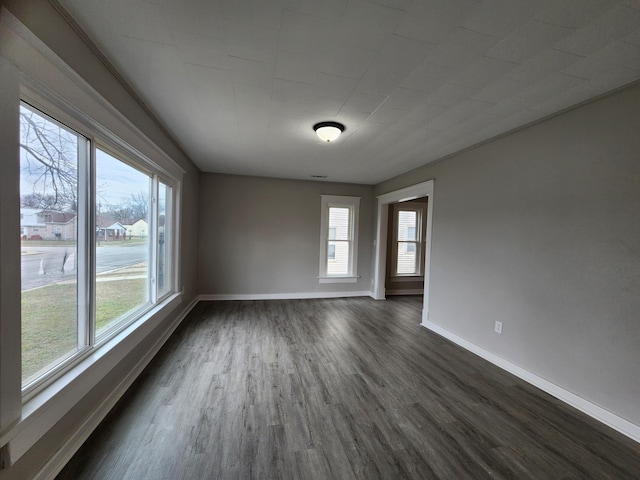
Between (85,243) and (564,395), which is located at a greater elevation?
(85,243)

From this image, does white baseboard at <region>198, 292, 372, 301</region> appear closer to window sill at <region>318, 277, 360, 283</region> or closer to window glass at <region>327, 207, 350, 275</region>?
window sill at <region>318, 277, 360, 283</region>

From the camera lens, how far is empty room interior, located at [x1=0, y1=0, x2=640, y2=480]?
4.27ft

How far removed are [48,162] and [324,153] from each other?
2.78 metres

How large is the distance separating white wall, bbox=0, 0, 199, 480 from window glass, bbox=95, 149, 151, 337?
0.28m

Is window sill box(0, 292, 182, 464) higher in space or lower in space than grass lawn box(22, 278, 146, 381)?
lower

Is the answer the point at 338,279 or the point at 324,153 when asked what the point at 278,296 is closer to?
the point at 338,279

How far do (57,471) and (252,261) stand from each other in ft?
12.6

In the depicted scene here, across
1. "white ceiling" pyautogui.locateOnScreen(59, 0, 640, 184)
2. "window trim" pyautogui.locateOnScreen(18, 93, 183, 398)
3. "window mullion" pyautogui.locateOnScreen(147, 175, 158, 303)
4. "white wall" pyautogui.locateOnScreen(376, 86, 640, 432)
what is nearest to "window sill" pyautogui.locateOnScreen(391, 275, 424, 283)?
"white wall" pyautogui.locateOnScreen(376, 86, 640, 432)

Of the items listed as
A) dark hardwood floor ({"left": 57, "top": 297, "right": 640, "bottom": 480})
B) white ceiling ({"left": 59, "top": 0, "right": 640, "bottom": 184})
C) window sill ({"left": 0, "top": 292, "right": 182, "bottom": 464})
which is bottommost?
dark hardwood floor ({"left": 57, "top": 297, "right": 640, "bottom": 480})

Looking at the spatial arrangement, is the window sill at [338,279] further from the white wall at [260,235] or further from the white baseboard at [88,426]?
the white baseboard at [88,426]

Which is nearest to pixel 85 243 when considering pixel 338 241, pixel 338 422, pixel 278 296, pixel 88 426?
pixel 88 426

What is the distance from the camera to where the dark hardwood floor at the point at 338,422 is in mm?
1479

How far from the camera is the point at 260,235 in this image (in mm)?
5152

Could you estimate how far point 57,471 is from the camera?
4.47 ft
